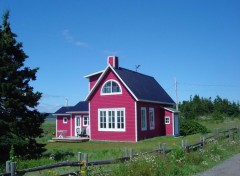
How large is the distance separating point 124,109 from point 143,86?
4.70m

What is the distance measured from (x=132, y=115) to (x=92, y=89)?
476cm

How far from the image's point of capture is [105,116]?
3238cm

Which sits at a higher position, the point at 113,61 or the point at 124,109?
the point at 113,61

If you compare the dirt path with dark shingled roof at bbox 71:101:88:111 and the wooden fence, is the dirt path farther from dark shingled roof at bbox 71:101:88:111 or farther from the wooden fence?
dark shingled roof at bbox 71:101:88:111

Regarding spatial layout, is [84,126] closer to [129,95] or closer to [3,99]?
[129,95]

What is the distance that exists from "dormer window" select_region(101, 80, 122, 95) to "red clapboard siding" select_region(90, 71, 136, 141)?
11.1 inches

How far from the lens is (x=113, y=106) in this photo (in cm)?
3177

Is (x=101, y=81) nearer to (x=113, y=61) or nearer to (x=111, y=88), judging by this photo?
(x=111, y=88)

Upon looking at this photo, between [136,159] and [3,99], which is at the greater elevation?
[3,99]

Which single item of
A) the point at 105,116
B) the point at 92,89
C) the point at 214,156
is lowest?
the point at 214,156

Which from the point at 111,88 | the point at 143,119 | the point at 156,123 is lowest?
the point at 156,123

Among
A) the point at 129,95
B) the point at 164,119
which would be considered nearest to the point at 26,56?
the point at 129,95

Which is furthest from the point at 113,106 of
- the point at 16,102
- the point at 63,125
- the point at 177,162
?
the point at 177,162

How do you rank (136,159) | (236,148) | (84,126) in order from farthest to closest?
(84,126)
(236,148)
(136,159)
